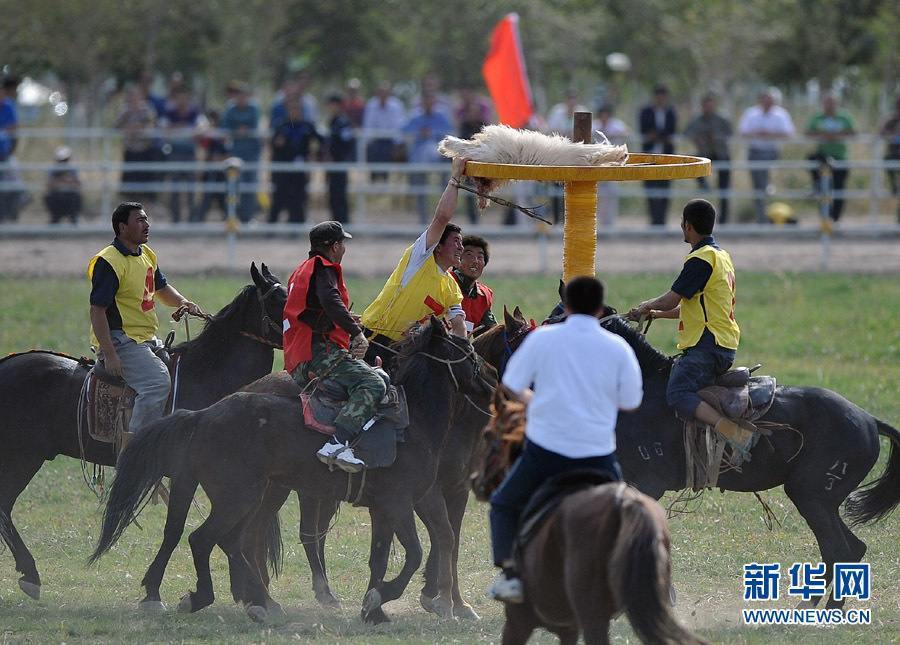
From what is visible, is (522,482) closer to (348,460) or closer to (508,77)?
(348,460)

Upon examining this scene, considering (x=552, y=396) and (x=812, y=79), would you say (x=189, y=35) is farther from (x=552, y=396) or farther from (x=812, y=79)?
(x=552, y=396)

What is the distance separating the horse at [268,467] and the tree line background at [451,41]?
977 inches

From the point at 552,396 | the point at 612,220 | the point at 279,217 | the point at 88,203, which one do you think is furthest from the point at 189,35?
the point at 552,396

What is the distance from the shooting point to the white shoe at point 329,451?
8.71m

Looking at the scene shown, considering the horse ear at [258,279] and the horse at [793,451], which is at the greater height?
the horse ear at [258,279]

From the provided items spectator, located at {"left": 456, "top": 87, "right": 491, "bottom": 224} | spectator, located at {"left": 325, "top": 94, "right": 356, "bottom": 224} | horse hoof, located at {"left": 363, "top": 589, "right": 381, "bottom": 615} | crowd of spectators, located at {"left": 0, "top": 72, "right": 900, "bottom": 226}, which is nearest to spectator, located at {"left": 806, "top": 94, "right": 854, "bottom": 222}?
crowd of spectators, located at {"left": 0, "top": 72, "right": 900, "bottom": 226}

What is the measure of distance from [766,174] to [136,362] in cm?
1695

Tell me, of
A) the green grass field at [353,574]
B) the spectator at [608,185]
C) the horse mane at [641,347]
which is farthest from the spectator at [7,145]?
the horse mane at [641,347]

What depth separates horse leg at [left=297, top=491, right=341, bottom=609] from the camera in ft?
30.3

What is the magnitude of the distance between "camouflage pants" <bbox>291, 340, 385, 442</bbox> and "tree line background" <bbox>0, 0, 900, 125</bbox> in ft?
81.2

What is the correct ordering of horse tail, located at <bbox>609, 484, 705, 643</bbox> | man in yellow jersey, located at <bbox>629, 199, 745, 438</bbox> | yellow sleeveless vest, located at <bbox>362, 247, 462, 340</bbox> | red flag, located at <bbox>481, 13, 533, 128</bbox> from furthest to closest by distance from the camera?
red flag, located at <bbox>481, 13, 533, 128</bbox> → yellow sleeveless vest, located at <bbox>362, 247, 462, 340</bbox> → man in yellow jersey, located at <bbox>629, 199, 745, 438</bbox> → horse tail, located at <bbox>609, 484, 705, 643</bbox>

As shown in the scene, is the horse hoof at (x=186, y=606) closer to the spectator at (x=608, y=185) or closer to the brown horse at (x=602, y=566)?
the brown horse at (x=602, y=566)

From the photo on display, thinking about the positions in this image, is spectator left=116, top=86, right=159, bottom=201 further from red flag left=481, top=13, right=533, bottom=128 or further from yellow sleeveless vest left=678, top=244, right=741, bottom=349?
yellow sleeveless vest left=678, top=244, right=741, bottom=349

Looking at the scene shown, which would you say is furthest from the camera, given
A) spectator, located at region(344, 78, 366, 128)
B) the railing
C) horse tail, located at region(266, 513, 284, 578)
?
spectator, located at region(344, 78, 366, 128)
